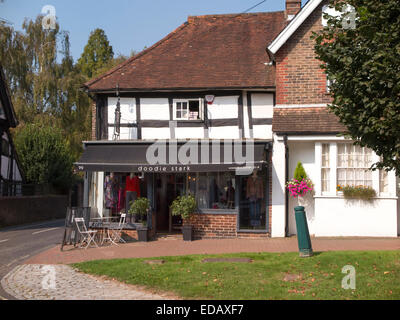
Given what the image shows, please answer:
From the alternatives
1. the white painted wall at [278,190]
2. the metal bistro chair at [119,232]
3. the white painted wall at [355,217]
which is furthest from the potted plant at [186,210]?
the white painted wall at [355,217]

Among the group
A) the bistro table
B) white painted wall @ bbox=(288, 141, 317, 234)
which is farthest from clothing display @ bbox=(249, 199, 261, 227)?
the bistro table

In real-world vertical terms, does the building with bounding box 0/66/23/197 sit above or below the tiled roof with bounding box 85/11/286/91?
below

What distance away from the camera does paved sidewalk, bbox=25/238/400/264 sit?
1177 centimetres

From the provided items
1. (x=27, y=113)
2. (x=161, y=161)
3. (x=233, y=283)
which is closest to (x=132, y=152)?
(x=161, y=161)

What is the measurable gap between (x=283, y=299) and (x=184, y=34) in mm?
13753

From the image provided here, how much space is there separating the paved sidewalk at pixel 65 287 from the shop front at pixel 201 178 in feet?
16.9

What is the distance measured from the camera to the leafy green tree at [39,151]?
1133 inches

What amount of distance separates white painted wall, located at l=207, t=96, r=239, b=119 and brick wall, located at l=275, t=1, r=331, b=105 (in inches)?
59.6

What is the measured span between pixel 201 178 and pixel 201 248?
3.27m

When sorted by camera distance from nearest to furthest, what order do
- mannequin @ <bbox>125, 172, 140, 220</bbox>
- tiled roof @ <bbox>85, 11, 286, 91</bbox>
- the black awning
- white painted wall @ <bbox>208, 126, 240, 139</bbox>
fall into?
the black awning < white painted wall @ <bbox>208, 126, 240, 139</bbox> < mannequin @ <bbox>125, 172, 140, 220</bbox> < tiled roof @ <bbox>85, 11, 286, 91</bbox>

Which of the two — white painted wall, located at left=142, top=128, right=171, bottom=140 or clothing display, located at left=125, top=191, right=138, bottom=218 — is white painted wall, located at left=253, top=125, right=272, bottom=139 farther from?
clothing display, located at left=125, top=191, right=138, bottom=218

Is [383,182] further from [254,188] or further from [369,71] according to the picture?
[369,71]

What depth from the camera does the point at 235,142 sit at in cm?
1475

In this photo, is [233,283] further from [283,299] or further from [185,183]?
[185,183]
